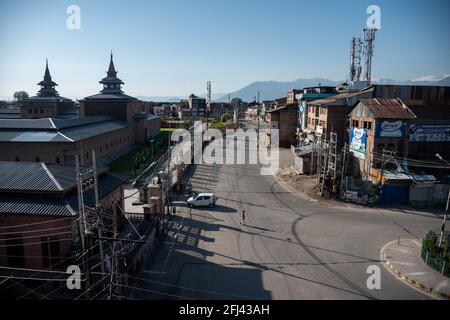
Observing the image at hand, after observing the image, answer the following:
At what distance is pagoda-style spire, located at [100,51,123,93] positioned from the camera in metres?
61.4

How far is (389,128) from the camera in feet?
95.7

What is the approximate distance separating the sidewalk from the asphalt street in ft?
1.47

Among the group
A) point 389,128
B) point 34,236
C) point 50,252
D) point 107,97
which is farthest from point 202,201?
point 107,97

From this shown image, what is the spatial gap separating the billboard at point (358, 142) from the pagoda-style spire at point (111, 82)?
43.9 metres

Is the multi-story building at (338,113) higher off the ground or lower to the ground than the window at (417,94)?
lower

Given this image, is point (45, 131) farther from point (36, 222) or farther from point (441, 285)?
point (441, 285)

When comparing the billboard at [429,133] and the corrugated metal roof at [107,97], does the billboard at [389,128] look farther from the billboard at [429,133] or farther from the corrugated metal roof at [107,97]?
the corrugated metal roof at [107,97]

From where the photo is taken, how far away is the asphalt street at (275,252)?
1409cm

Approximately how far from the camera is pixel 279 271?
15602 millimetres

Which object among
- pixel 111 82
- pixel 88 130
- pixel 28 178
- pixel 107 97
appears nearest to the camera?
pixel 28 178

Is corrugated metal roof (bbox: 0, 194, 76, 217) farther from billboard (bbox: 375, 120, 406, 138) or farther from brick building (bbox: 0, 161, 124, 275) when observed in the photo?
billboard (bbox: 375, 120, 406, 138)

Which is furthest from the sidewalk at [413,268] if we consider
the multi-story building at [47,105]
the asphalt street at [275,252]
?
the multi-story building at [47,105]

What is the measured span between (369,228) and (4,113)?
64.5 metres

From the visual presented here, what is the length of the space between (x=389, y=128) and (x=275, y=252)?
18182 millimetres
